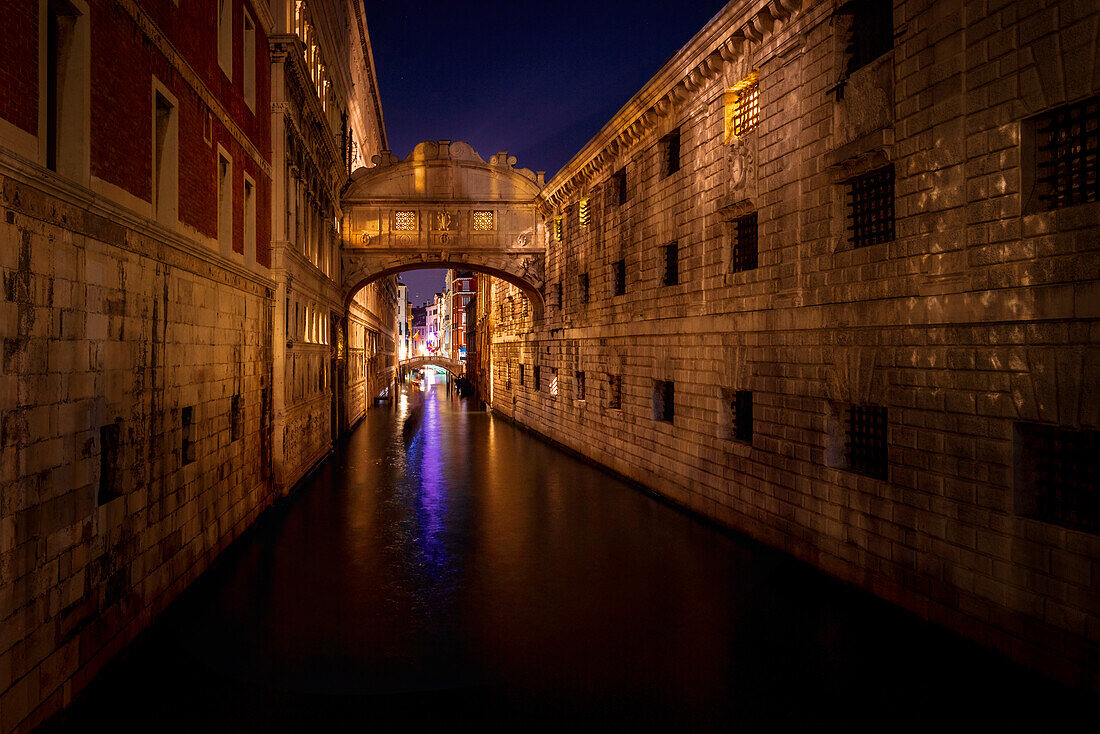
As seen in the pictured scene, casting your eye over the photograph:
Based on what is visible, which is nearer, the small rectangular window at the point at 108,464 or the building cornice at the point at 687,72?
the small rectangular window at the point at 108,464

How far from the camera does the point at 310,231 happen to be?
1992cm

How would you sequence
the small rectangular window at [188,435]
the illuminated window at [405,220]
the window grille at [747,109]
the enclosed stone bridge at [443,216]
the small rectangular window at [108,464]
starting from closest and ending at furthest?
1. the small rectangular window at [108,464]
2. the small rectangular window at [188,435]
3. the window grille at [747,109]
4. the enclosed stone bridge at [443,216]
5. the illuminated window at [405,220]

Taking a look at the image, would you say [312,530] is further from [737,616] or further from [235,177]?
[737,616]

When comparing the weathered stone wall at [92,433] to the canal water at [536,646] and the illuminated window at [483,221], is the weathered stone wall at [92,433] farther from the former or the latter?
the illuminated window at [483,221]

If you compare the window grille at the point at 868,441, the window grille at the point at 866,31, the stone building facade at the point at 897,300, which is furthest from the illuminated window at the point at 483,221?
the window grille at the point at 868,441

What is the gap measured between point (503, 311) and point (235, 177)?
25098 millimetres

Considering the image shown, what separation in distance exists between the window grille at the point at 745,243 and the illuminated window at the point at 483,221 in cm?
1620

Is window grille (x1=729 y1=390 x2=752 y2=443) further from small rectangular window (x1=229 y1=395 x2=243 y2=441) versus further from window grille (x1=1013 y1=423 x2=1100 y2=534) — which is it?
small rectangular window (x1=229 y1=395 x2=243 y2=441)

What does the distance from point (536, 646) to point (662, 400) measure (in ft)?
32.5

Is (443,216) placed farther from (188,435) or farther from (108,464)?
(108,464)

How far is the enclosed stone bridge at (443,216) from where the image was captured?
89.2ft

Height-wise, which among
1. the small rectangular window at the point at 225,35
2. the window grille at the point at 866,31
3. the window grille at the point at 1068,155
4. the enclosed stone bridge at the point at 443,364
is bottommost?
the enclosed stone bridge at the point at 443,364

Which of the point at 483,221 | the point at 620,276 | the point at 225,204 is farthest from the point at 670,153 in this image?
the point at 483,221

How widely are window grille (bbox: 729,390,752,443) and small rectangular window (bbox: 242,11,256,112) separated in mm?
11190
